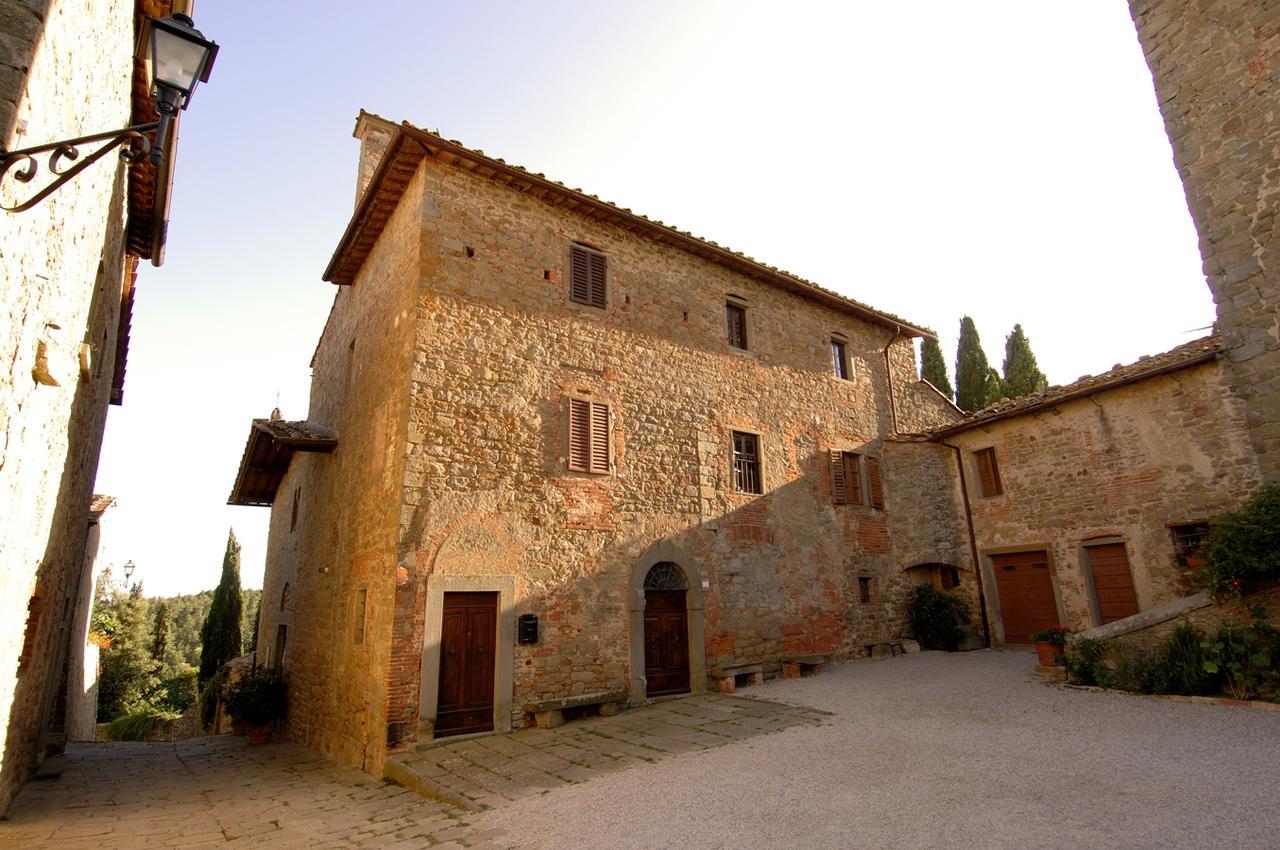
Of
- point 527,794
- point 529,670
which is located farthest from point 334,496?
point 527,794

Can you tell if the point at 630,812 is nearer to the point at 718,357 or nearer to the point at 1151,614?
the point at 1151,614

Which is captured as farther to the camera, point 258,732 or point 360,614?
point 258,732

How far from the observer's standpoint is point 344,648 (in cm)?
981

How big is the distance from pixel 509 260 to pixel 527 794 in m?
7.69

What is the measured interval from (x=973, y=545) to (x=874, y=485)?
2541 millimetres

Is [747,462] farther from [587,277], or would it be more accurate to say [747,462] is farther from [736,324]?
[587,277]

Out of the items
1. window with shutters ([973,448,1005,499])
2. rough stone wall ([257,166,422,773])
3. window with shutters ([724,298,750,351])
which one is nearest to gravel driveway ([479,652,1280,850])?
rough stone wall ([257,166,422,773])

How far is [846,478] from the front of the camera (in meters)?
14.5

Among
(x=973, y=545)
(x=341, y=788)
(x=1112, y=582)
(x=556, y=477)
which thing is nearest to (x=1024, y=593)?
(x=973, y=545)

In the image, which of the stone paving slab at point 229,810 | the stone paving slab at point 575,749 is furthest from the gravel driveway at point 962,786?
the stone paving slab at point 229,810

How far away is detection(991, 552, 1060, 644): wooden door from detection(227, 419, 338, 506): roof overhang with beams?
14131mm

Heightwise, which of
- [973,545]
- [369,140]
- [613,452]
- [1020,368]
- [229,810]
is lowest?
[229,810]

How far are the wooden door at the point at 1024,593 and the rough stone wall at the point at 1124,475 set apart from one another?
218 millimetres

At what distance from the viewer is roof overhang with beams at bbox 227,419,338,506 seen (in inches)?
477
